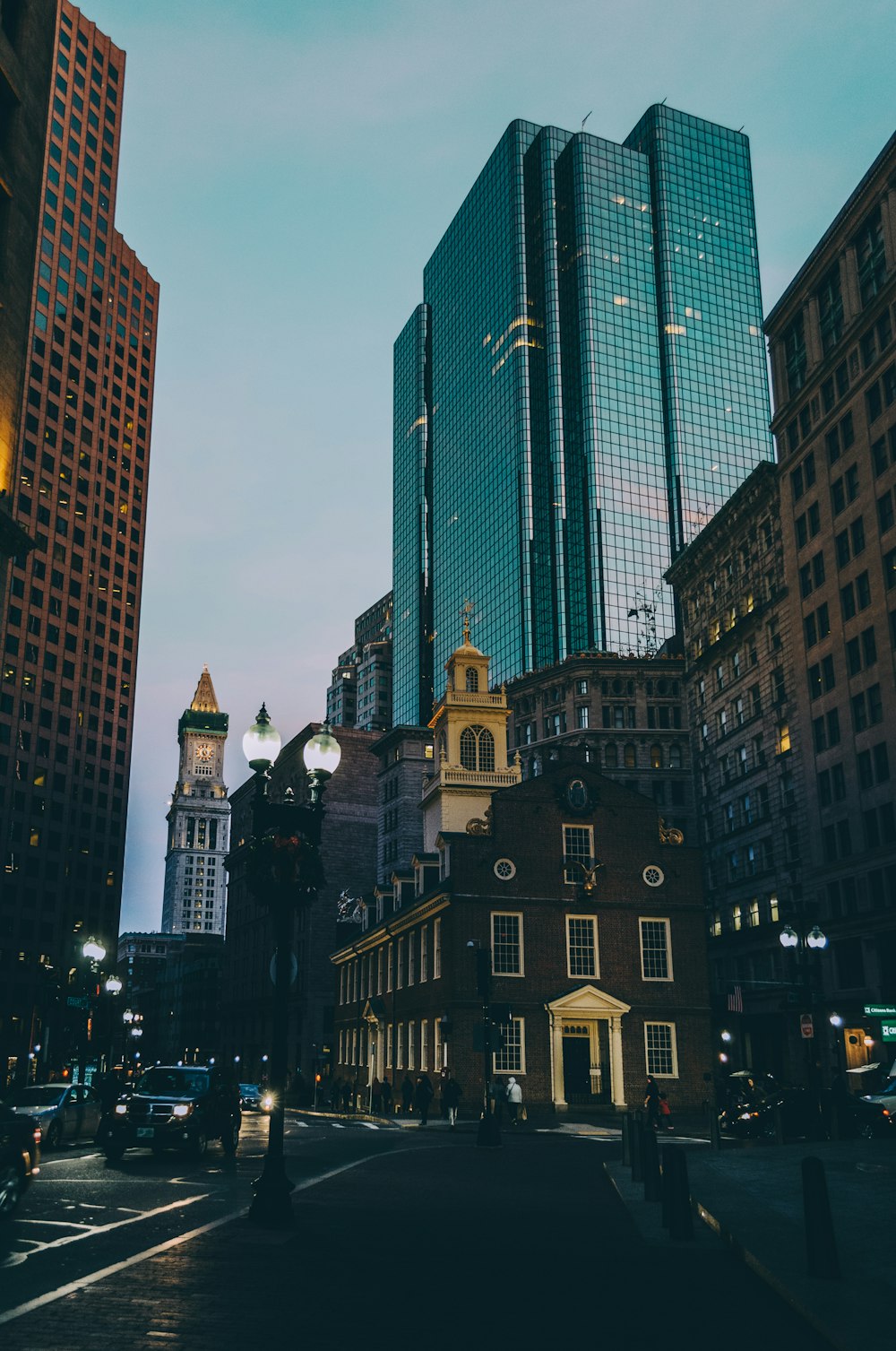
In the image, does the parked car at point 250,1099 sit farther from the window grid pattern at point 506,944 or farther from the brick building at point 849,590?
the brick building at point 849,590

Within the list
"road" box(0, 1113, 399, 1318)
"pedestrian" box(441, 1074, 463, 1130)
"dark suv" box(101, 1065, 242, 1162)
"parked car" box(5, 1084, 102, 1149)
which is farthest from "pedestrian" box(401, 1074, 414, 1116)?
"dark suv" box(101, 1065, 242, 1162)

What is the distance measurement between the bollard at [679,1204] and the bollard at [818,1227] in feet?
9.64

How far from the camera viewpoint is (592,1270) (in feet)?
38.8

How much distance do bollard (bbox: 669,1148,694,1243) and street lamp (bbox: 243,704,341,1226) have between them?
4726 mm

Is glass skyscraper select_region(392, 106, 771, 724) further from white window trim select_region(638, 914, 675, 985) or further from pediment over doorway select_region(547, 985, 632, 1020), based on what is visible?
pediment over doorway select_region(547, 985, 632, 1020)

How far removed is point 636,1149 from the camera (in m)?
21.4

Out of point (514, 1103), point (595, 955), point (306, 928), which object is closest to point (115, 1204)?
point (514, 1103)

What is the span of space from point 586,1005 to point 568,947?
9.45ft

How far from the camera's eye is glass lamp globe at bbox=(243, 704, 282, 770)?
15.2 m

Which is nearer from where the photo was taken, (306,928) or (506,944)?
(506,944)

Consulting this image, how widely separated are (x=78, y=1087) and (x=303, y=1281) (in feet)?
68.9

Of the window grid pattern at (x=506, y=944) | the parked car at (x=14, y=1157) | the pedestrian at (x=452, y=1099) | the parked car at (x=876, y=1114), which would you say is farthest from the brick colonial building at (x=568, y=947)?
the parked car at (x=14, y=1157)

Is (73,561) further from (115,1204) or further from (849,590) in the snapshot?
(115,1204)

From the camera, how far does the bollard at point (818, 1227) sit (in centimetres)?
1048
